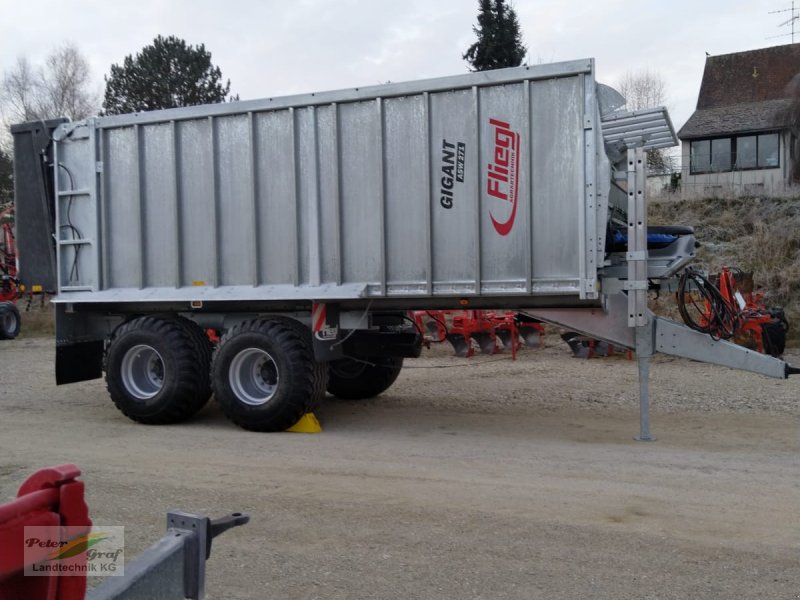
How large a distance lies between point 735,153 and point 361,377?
2982cm

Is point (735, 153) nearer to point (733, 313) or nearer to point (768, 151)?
point (768, 151)

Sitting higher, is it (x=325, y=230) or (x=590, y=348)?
(x=325, y=230)

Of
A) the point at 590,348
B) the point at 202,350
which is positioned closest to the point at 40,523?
the point at 202,350

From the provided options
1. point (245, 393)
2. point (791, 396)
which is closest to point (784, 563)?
point (245, 393)

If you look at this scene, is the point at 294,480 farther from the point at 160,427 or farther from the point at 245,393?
the point at 160,427

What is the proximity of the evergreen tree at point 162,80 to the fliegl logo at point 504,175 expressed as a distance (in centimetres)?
3496

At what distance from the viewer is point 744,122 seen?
113 feet

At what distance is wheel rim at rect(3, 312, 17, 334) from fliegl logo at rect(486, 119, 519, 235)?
1783cm

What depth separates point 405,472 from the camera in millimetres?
6348

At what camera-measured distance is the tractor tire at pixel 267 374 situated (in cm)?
797

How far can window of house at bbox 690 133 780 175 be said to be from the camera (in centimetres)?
3338

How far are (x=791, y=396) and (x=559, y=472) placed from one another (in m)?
5.12

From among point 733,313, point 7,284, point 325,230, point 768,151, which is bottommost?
point 733,313

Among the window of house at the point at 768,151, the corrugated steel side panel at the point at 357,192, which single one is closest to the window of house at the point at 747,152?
the window of house at the point at 768,151
